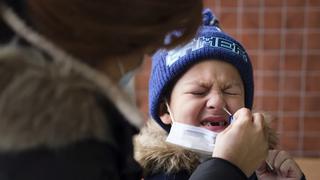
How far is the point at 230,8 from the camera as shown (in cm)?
249

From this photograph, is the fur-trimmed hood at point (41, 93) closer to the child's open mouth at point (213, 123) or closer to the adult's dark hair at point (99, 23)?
the adult's dark hair at point (99, 23)

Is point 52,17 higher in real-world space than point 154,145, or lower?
higher

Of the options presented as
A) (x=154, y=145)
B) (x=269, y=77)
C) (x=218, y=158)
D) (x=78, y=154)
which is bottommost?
(x=269, y=77)

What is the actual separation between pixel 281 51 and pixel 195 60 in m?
1.46

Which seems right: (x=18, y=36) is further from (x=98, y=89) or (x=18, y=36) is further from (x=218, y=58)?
(x=218, y=58)

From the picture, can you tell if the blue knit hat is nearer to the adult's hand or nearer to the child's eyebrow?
the child's eyebrow

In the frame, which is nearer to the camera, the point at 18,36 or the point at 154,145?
the point at 18,36

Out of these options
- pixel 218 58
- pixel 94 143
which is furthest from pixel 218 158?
pixel 218 58

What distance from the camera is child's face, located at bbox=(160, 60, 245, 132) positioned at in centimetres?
113

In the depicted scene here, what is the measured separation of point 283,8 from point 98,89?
2076 mm

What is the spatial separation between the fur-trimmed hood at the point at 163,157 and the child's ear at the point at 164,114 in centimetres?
4

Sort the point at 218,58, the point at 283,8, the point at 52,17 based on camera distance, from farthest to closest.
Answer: the point at 283,8
the point at 218,58
the point at 52,17

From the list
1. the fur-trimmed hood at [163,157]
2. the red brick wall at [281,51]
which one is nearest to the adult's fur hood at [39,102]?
the fur-trimmed hood at [163,157]

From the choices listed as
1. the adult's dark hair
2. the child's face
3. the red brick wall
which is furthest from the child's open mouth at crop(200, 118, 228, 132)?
the red brick wall
